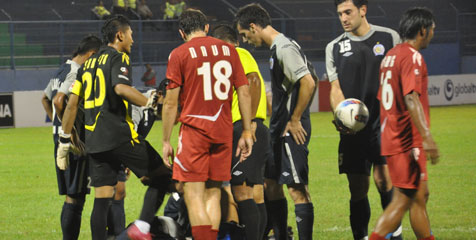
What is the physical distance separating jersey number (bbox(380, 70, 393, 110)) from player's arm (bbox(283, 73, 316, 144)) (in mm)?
992

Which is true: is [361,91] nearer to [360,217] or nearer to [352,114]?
[352,114]

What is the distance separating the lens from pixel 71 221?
692cm

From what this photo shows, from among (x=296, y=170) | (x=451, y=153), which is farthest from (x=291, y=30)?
(x=296, y=170)

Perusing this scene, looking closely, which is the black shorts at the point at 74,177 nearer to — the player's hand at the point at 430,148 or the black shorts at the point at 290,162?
the black shorts at the point at 290,162

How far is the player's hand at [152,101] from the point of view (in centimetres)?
644

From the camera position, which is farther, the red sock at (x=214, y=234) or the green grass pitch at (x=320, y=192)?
the green grass pitch at (x=320, y=192)

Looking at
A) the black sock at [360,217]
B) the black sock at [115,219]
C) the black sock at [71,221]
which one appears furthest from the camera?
the black sock at [115,219]

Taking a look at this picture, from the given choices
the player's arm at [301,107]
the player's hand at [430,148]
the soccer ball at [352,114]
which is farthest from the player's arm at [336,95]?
the player's hand at [430,148]

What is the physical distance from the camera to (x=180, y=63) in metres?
6.03

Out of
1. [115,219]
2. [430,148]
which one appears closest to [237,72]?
[430,148]

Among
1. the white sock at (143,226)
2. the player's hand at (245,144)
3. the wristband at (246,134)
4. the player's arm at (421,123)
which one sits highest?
the player's arm at (421,123)

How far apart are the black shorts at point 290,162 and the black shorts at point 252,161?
0.17 m

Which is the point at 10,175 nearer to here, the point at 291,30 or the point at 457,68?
the point at 291,30

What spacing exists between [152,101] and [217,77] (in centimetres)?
69
